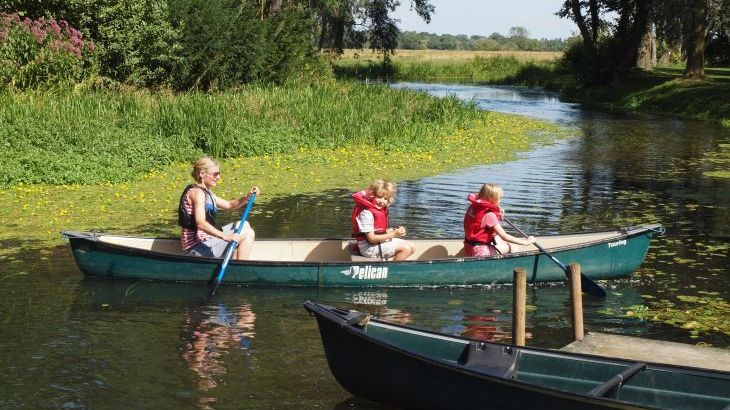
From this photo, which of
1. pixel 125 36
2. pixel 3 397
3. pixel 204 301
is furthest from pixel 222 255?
pixel 125 36

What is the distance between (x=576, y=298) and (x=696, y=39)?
3780cm

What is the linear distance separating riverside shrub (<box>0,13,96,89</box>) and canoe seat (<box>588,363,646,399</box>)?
18.6 m

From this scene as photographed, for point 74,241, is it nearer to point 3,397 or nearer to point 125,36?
point 3,397

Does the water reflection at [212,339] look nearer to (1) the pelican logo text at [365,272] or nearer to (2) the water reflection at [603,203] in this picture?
(1) the pelican logo text at [365,272]

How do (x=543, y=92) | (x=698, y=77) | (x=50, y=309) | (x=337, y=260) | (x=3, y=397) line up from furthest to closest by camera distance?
(x=543, y=92)
(x=698, y=77)
(x=337, y=260)
(x=50, y=309)
(x=3, y=397)

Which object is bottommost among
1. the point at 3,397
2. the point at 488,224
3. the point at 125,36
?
the point at 3,397

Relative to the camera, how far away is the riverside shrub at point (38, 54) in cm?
2316

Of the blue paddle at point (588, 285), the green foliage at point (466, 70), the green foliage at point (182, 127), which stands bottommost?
the blue paddle at point (588, 285)

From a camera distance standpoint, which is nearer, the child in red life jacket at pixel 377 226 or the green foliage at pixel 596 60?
the child in red life jacket at pixel 377 226

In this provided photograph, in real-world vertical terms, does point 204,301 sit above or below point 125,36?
below

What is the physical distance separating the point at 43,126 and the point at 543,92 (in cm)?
4577

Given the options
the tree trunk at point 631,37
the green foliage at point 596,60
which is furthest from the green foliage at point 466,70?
the tree trunk at point 631,37

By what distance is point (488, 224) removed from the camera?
12391 millimetres

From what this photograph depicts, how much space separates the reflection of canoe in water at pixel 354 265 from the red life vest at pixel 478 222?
365mm
